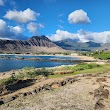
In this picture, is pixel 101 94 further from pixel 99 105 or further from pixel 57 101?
pixel 57 101

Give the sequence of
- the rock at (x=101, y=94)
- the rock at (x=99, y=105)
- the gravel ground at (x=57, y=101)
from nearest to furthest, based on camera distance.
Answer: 1. the gravel ground at (x=57, y=101)
2. the rock at (x=99, y=105)
3. the rock at (x=101, y=94)

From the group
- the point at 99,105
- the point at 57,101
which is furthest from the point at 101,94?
the point at 57,101

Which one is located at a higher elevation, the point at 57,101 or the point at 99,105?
the point at 57,101

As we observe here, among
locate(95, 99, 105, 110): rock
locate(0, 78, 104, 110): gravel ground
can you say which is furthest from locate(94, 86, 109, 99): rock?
locate(95, 99, 105, 110): rock

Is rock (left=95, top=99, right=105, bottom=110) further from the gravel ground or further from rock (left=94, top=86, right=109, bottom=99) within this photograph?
rock (left=94, top=86, right=109, bottom=99)

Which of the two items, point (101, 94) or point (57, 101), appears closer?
point (57, 101)

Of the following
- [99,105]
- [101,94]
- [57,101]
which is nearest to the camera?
[99,105]

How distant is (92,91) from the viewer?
34438mm

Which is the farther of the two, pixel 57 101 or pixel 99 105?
pixel 57 101

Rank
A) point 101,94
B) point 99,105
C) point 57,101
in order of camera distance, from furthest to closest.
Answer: point 101,94, point 57,101, point 99,105

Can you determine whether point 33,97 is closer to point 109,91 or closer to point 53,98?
point 53,98

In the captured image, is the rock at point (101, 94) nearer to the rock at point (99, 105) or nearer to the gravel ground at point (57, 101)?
the gravel ground at point (57, 101)

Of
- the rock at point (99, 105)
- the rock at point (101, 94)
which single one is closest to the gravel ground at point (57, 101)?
the rock at point (99, 105)

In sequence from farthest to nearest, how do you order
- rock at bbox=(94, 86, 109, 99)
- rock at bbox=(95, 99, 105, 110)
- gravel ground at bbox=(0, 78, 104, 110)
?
rock at bbox=(94, 86, 109, 99), rock at bbox=(95, 99, 105, 110), gravel ground at bbox=(0, 78, 104, 110)
